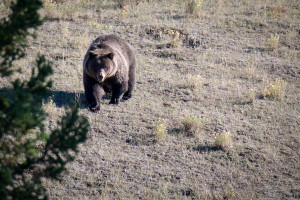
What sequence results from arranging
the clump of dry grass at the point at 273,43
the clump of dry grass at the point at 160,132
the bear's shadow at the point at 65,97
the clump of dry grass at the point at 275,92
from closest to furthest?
the clump of dry grass at the point at 160,132
the bear's shadow at the point at 65,97
the clump of dry grass at the point at 275,92
the clump of dry grass at the point at 273,43

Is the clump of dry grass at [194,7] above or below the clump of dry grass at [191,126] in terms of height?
above

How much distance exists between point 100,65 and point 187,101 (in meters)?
2.47

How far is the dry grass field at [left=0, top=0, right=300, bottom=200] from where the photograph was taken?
17.7 ft

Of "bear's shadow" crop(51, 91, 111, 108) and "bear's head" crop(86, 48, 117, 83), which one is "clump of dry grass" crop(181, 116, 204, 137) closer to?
"bear's head" crop(86, 48, 117, 83)

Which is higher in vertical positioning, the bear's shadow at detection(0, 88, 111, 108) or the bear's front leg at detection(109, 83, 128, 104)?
the bear's front leg at detection(109, 83, 128, 104)

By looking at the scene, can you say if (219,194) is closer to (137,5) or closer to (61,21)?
(61,21)

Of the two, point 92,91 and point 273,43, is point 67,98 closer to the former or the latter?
point 92,91

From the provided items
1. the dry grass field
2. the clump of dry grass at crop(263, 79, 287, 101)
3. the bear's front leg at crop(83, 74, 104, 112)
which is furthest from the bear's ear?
the clump of dry grass at crop(263, 79, 287, 101)

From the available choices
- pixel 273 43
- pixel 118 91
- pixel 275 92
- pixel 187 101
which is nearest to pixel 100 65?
pixel 118 91

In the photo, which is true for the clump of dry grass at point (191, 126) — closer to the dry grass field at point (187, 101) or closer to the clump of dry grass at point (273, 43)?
the dry grass field at point (187, 101)

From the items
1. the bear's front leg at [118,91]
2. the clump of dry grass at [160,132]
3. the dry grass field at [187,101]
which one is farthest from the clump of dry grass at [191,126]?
the bear's front leg at [118,91]

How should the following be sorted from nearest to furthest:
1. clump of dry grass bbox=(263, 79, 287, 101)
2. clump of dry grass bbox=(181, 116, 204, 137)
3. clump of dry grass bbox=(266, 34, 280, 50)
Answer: clump of dry grass bbox=(181, 116, 204, 137), clump of dry grass bbox=(263, 79, 287, 101), clump of dry grass bbox=(266, 34, 280, 50)

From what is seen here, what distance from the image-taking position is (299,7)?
14.4 m

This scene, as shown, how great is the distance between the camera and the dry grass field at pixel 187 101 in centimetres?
541
